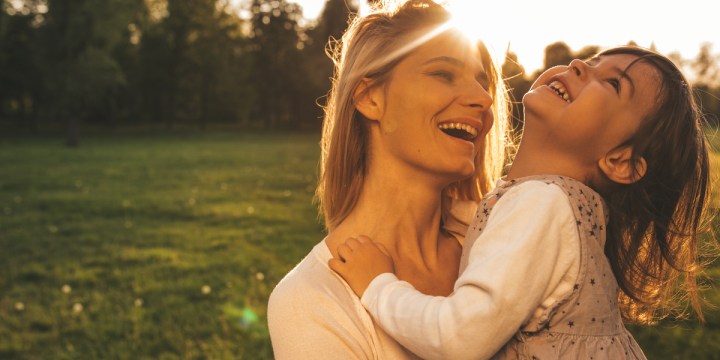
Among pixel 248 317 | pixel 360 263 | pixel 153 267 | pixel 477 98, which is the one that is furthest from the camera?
pixel 153 267

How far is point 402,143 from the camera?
8.28 feet

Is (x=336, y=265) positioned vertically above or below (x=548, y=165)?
below

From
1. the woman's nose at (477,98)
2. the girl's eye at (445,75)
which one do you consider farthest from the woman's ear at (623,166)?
the girl's eye at (445,75)

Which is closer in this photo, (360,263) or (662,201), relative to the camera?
(360,263)

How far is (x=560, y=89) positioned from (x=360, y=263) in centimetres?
99

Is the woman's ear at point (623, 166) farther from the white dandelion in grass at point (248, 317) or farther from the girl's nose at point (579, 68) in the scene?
the white dandelion in grass at point (248, 317)

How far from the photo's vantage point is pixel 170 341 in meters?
6.27

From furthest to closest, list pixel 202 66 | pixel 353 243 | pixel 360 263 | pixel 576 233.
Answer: pixel 202 66 → pixel 353 243 → pixel 360 263 → pixel 576 233

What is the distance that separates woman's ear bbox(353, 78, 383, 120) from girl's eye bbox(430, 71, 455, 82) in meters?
0.22

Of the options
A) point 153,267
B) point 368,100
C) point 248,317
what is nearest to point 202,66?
point 153,267

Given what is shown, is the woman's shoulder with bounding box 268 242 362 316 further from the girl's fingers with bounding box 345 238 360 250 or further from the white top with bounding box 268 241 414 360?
the girl's fingers with bounding box 345 238 360 250

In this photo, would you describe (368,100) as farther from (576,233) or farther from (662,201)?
(662,201)

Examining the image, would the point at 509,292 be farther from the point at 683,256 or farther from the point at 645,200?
the point at 683,256

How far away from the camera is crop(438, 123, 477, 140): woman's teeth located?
2.47 metres
